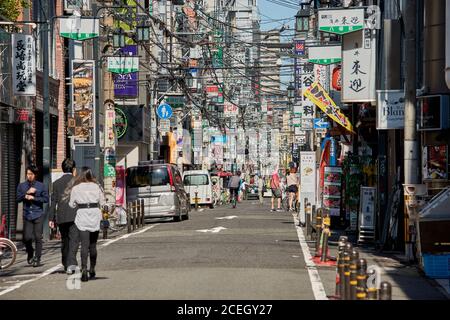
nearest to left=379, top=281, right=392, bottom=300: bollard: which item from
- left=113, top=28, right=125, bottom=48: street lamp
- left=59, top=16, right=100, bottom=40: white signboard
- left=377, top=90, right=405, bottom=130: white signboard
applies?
left=377, top=90, right=405, bottom=130: white signboard

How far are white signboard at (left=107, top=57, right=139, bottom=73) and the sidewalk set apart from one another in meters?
21.1

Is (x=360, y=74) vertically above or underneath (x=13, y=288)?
above

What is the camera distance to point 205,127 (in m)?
98.1

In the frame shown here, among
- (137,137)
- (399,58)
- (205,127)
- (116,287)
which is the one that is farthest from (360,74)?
(205,127)

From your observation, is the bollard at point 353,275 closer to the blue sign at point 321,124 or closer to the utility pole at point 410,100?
the utility pole at point 410,100

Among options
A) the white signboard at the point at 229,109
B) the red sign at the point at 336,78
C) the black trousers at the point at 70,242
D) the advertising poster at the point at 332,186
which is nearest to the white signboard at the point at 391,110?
the black trousers at the point at 70,242

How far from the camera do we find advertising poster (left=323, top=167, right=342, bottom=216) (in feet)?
108

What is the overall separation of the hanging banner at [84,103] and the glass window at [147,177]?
6.88 feet

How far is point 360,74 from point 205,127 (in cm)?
7101

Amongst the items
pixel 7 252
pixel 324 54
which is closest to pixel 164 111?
pixel 324 54

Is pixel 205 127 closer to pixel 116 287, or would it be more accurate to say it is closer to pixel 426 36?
pixel 426 36

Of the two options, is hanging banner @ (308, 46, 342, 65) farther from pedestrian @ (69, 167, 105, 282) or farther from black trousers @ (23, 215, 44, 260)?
pedestrian @ (69, 167, 105, 282)

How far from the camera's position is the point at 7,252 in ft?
68.9

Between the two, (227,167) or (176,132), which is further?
(227,167)
